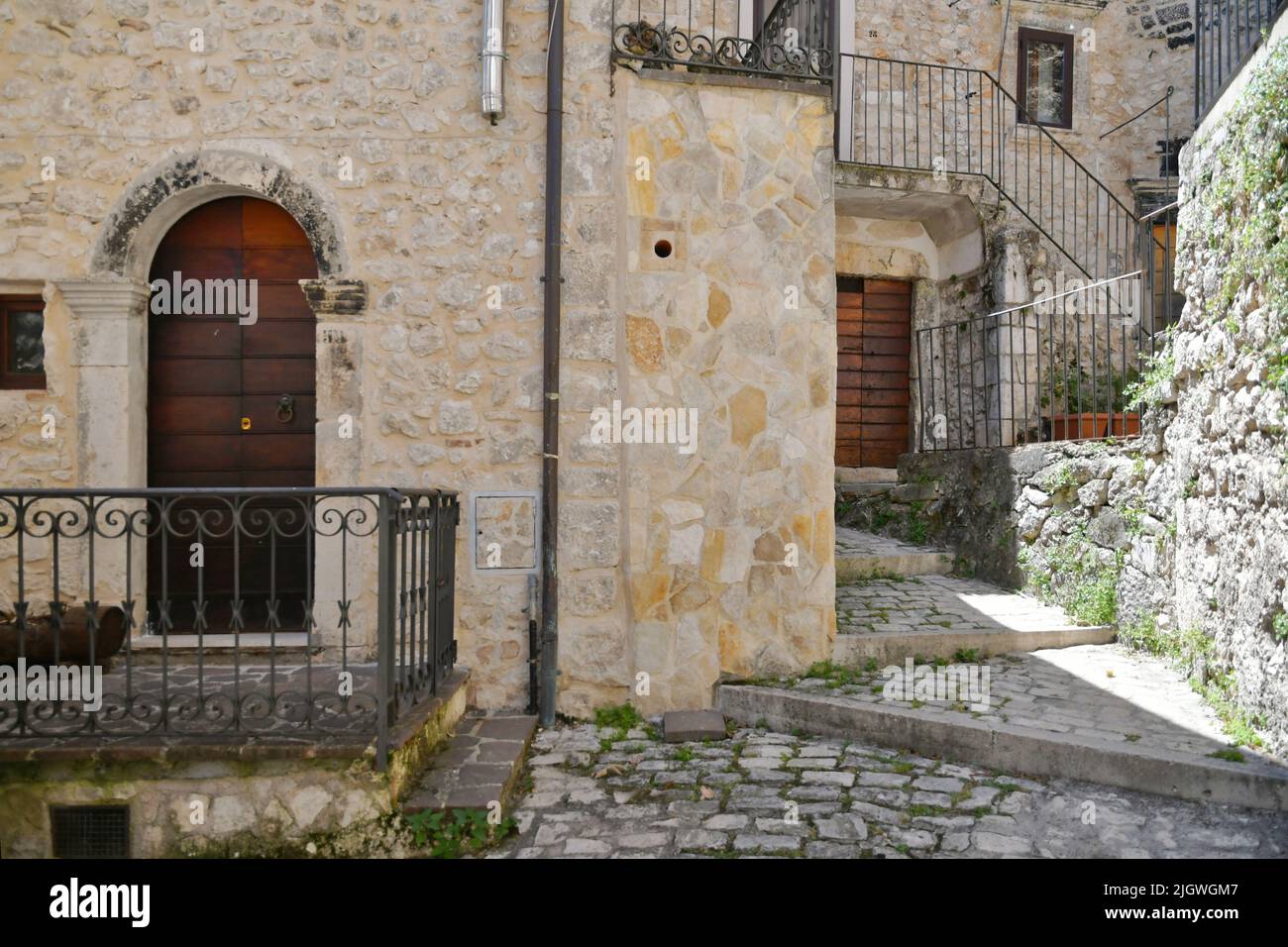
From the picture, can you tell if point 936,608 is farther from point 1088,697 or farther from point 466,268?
point 466,268

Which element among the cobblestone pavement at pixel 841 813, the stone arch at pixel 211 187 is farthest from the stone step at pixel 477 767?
the stone arch at pixel 211 187

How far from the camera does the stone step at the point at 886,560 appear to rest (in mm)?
6734

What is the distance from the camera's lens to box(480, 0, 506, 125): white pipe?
4.75 metres

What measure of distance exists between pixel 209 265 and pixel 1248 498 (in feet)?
18.2

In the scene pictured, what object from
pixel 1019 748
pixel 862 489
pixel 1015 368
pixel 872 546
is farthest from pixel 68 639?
pixel 1015 368

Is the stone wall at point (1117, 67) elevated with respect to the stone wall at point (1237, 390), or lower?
elevated

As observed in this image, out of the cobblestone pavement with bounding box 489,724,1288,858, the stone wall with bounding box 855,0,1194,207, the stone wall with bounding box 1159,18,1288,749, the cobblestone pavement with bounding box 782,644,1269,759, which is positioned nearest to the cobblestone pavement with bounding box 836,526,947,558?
the cobblestone pavement with bounding box 782,644,1269,759

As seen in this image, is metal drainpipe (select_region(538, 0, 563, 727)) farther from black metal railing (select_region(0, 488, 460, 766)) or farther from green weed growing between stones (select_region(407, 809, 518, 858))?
green weed growing between stones (select_region(407, 809, 518, 858))

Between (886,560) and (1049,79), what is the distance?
6838 mm

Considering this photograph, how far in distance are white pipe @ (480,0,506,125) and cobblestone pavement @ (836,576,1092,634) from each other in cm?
364

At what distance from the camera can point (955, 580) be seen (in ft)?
22.5

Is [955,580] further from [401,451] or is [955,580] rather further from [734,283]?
[401,451]

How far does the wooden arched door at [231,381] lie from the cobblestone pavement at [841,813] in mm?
2219

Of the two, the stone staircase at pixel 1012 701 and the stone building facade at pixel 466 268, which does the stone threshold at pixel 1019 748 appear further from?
the stone building facade at pixel 466 268
